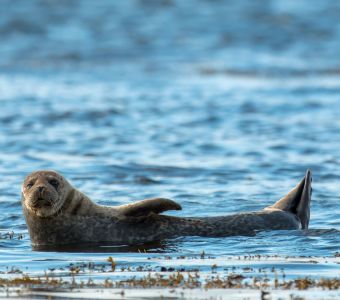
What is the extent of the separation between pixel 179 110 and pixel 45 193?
11.9m

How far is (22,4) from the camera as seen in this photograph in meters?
39.4

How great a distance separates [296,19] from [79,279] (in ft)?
96.0

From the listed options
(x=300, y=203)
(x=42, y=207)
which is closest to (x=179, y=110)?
(x=300, y=203)

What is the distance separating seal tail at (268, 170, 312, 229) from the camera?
11.4 m

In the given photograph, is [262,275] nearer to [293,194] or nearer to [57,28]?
[293,194]

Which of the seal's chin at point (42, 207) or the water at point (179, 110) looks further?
the water at point (179, 110)

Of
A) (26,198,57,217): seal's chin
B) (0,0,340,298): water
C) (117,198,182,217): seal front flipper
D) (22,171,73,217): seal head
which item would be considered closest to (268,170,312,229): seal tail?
(0,0,340,298): water

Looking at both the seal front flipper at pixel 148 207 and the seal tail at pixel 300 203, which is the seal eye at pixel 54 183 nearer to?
the seal front flipper at pixel 148 207

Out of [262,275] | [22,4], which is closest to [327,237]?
[262,275]

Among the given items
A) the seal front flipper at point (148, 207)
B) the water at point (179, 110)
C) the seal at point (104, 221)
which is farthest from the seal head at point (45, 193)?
the seal front flipper at point (148, 207)

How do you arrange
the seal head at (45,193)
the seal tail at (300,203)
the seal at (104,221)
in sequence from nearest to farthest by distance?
the seal head at (45,193), the seal at (104,221), the seal tail at (300,203)

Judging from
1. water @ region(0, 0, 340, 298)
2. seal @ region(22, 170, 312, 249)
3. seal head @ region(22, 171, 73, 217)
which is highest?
water @ region(0, 0, 340, 298)

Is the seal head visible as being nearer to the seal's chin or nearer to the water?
the seal's chin

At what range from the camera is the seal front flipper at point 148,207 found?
1057cm
